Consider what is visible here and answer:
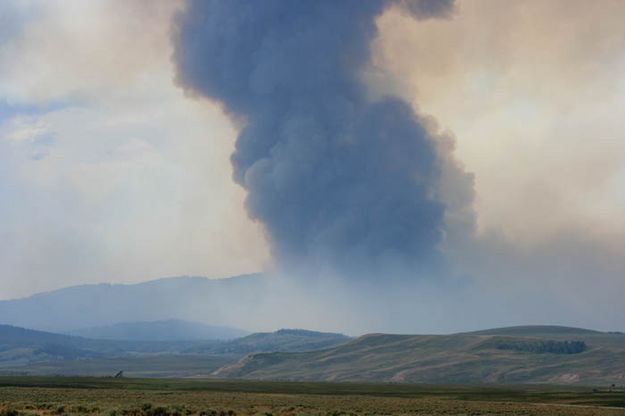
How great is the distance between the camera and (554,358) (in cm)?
18312

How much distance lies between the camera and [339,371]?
619 feet

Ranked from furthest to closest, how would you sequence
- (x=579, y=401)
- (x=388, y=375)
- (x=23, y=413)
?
(x=388, y=375), (x=579, y=401), (x=23, y=413)

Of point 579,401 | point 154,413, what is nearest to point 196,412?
point 154,413

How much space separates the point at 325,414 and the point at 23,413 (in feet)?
62.3

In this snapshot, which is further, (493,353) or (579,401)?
(493,353)

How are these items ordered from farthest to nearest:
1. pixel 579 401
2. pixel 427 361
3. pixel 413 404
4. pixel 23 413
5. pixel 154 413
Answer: pixel 427 361 → pixel 579 401 → pixel 413 404 → pixel 154 413 → pixel 23 413

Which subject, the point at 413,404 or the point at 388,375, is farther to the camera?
the point at 388,375

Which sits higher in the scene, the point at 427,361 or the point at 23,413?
the point at 427,361

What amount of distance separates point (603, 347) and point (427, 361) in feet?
169

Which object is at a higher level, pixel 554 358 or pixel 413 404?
pixel 554 358

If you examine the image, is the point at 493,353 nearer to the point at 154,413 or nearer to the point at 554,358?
the point at 554,358

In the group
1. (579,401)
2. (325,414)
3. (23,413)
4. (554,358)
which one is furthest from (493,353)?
(23,413)

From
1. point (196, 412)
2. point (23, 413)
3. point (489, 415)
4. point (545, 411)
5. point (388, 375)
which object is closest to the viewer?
point (23, 413)

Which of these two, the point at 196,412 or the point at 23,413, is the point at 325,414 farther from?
the point at 23,413
